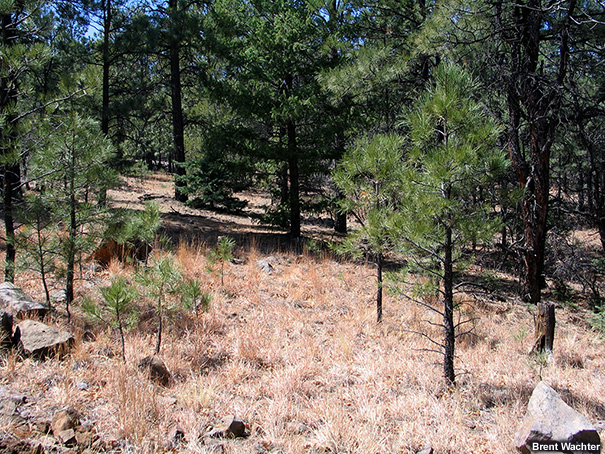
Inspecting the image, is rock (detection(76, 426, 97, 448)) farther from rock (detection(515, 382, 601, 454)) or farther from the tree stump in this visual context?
the tree stump

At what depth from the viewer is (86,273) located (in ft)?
21.9

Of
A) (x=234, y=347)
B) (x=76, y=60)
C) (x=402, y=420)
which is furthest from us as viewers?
(x=76, y=60)

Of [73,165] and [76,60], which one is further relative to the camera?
[76,60]

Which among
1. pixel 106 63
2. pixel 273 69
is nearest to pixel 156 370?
pixel 273 69

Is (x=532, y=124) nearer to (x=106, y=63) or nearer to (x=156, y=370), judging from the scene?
(x=156, y=370)

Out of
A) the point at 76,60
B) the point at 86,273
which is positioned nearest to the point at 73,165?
the point at 86,273

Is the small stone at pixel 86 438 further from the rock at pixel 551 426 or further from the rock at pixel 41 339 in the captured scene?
the rock at pixel 551 426

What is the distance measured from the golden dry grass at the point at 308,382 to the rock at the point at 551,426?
292 millimetres

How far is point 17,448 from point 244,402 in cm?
173

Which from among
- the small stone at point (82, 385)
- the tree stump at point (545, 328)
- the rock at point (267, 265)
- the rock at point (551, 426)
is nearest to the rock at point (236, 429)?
the small stone at point (82, 385)

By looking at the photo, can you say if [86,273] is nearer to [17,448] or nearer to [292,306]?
[292,306]

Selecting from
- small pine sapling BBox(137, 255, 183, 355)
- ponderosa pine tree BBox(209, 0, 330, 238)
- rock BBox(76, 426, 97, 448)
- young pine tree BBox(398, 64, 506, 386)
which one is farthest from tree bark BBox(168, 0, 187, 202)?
rock BBox(76, 426, 97, 448)

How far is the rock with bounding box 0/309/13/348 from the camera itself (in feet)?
12.8

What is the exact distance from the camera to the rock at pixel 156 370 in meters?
3.82
